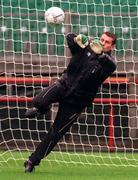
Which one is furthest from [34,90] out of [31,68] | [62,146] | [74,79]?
[74,79]

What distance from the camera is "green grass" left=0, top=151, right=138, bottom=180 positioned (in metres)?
5.77

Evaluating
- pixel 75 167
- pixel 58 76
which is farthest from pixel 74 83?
pixel 58 76

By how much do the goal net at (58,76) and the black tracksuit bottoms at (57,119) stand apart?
2.22 meters

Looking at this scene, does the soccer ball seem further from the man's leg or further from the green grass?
the green grass

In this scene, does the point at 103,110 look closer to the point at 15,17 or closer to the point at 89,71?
the point at 15,17

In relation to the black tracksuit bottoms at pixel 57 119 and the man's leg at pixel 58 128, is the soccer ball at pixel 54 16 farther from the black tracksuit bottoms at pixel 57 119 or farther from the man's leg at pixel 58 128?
the man's leg at pixel 58 128

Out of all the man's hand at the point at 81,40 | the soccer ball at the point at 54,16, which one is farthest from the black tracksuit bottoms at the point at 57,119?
the soccer ball at the point at 54,16

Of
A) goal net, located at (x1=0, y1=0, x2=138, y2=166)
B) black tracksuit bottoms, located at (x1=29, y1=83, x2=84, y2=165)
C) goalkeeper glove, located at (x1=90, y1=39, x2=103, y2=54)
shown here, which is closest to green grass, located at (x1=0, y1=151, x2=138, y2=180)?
black tracksuit bottoms, located at (x1=29, y1=83, x2=84, y2=165)

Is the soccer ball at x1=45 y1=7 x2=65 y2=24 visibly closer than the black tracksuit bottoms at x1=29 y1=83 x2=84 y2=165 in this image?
No

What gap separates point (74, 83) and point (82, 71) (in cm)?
14

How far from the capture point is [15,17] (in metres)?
9.59

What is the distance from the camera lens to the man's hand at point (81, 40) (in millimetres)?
6102

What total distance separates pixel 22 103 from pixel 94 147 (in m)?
1.32

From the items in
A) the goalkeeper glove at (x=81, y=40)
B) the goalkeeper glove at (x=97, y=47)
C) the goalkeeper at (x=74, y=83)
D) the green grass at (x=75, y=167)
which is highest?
the goalkeeper glove at (x=81, y=40)
